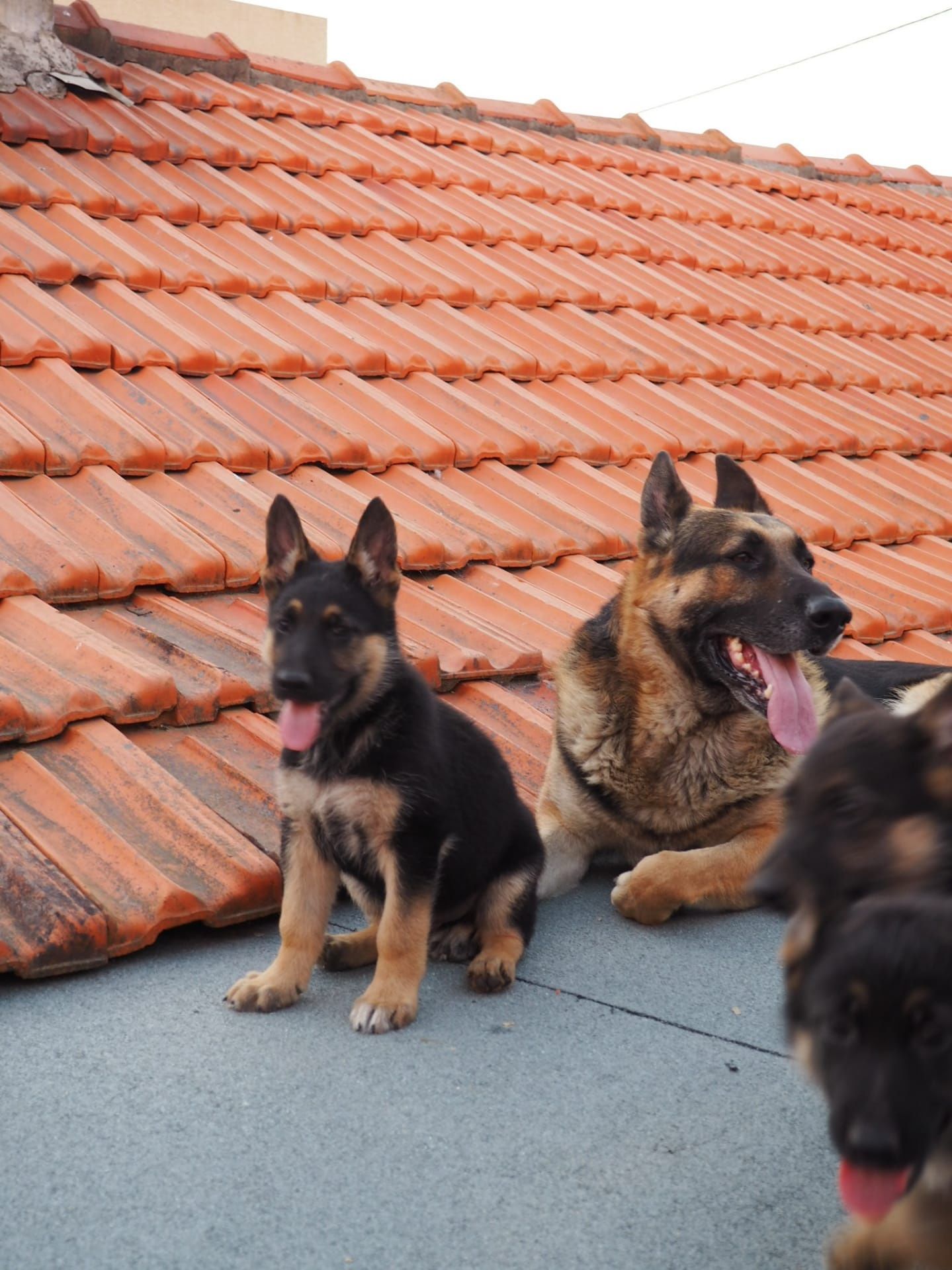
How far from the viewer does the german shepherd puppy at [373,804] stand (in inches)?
124

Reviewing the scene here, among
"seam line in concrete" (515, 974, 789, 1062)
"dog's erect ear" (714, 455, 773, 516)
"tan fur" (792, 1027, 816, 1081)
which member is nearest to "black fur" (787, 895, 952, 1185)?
"tan fur" (792, 1027, 816, 1081)

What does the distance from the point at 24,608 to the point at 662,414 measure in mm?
3428

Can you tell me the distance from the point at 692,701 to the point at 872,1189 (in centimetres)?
245

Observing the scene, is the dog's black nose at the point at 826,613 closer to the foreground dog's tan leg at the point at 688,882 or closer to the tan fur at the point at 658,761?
the tan fur at the point at 658,761

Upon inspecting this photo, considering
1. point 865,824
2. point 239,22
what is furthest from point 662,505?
point 239,22

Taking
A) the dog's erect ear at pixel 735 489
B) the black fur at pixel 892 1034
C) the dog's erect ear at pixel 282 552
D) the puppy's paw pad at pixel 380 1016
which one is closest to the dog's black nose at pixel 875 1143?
the black fur at pixel 892 1034

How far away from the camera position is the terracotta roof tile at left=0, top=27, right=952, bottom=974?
3.48m

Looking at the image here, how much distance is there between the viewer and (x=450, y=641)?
4332mm

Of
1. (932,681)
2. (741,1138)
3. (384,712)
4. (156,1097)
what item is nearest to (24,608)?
(384,712)

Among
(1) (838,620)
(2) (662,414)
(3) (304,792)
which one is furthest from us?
(2) (662,414)

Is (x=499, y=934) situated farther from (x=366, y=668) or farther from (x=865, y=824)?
(x=865, y=824)

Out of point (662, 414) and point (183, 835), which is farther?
point (662, 414)

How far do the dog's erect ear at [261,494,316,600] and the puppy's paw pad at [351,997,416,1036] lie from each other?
1.04 m

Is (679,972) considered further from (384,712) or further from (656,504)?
(656,504)
